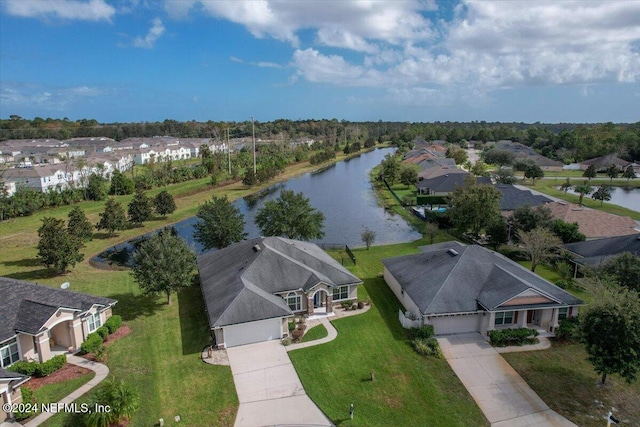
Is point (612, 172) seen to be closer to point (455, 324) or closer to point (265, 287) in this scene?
point (455, 324)

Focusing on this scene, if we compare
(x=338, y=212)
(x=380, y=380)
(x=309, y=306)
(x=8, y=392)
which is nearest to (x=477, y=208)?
(x=309, y=306)

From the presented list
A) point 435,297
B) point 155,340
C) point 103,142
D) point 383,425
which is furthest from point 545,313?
point 103,142

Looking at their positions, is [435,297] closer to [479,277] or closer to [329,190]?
[479,277]

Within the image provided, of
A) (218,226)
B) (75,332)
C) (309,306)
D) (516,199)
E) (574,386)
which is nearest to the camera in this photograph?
(574,386)

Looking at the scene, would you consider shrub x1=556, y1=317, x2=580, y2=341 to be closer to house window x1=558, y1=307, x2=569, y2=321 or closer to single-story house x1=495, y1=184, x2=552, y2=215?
house window x1=558, y1=307, x2=569, y2=321


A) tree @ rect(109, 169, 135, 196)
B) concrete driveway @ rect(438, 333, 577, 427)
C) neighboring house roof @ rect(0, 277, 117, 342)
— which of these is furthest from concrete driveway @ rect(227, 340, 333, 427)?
tree @ rect(109, 169, 135, 196)

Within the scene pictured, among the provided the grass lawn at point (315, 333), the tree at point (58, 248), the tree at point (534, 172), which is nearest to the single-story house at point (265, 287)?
the grass lawn at point (315, 333)

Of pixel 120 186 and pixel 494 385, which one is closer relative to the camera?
pixel 494 385
